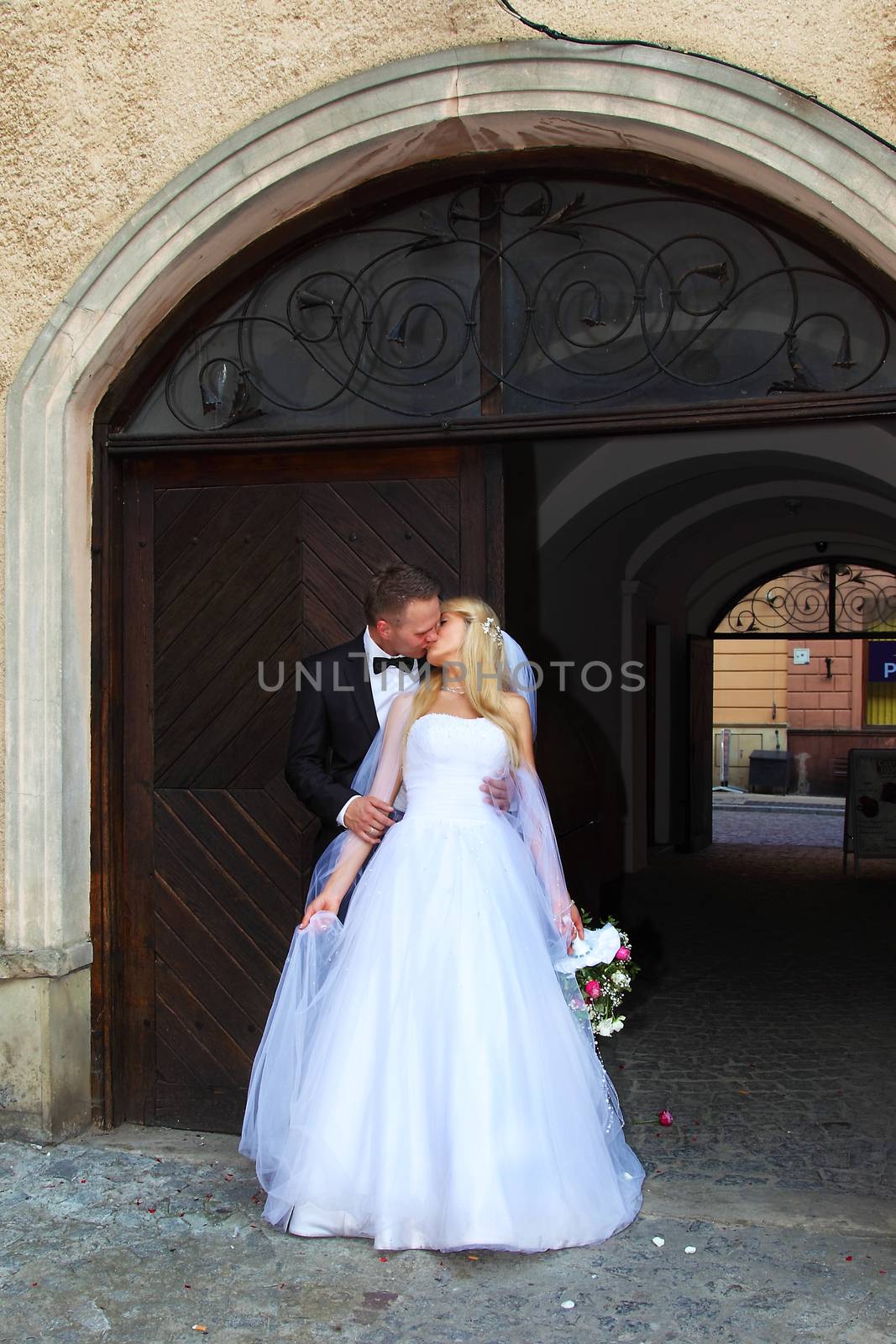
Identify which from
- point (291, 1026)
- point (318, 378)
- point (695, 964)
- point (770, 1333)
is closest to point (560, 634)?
point (695, 964)

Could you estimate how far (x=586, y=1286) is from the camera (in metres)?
3.65

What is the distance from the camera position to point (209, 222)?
479 centimetres

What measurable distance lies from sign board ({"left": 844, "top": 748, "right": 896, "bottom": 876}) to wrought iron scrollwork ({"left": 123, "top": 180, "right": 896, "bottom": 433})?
8680 millimetres

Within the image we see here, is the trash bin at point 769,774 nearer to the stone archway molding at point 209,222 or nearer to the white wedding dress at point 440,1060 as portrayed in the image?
the stone archway molding at point 209,222

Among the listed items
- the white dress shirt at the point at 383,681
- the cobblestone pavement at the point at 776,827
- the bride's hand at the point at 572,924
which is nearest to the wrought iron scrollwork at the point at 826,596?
the cobblestone pavement at the point at 776,827

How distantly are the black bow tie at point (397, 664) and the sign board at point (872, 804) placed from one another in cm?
882

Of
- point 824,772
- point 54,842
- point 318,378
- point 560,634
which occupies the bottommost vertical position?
→ point 824,772

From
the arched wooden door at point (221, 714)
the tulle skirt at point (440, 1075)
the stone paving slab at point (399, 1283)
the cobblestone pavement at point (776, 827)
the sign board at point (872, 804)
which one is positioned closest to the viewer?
the stone paving slab at point (399, 1283)

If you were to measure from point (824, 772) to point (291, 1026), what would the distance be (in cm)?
2237

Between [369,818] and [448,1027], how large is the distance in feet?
2.46

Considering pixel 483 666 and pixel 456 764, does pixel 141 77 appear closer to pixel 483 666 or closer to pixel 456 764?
pixel 483 666

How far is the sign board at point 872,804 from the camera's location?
1246 cm

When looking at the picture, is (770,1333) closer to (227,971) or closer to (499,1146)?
(499,1146)

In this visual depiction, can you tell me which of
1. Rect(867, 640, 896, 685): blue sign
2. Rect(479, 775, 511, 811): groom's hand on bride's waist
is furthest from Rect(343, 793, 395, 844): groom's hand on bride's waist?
Rect(867, 640, 896, 685): blue sign
